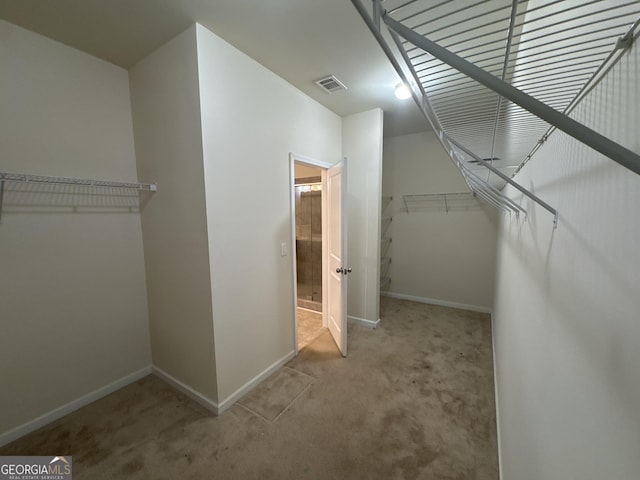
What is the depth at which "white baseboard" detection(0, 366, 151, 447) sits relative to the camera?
1.70 metres

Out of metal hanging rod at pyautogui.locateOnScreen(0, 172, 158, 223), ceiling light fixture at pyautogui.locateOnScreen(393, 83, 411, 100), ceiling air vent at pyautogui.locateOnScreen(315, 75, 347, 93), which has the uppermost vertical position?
ceiling air vent at pyautogui.locateOnScreen(315, 75, 347, 93)

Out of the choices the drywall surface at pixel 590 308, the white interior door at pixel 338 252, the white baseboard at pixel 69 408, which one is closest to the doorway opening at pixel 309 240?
the white interior door at pixel 338 252

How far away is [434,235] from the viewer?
403cm

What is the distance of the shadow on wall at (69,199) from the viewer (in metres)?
1.69

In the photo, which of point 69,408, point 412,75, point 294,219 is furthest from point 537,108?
point 69,408

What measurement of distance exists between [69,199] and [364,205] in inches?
109

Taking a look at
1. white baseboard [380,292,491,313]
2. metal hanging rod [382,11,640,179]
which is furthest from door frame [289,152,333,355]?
metal hanging rod [382,11,640,179]

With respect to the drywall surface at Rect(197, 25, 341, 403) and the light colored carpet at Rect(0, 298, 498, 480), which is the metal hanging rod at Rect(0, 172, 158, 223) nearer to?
the drywall surface at Rect(197, 25, 341, 403)

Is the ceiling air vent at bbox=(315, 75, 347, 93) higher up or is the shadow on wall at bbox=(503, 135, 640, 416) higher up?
the ceiling air vent at bbox=(315, 75, 347, 93)

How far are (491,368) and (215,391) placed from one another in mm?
2472

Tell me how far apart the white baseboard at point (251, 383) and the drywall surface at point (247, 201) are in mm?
27

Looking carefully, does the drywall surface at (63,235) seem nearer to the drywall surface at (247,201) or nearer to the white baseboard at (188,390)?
the white baseboard at (188,390)

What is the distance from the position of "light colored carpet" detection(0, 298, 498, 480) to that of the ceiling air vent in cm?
267

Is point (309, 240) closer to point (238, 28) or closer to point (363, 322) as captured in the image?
point (363, 322)
